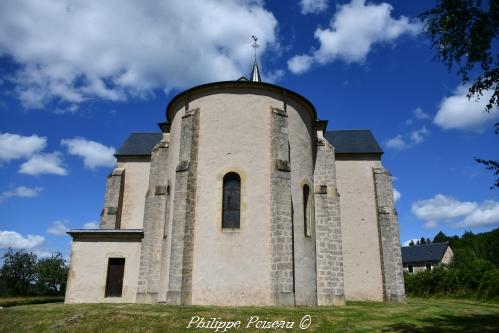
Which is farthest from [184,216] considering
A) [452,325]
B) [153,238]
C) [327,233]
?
[452,325]

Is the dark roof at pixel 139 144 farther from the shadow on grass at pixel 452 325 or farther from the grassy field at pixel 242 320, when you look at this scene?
the shadow on grass at pixel 452 325

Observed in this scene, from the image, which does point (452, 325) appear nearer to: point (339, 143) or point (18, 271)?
point (339, 143)

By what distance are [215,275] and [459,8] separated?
1186cm

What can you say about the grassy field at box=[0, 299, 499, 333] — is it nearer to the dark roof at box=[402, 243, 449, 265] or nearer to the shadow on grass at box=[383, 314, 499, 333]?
the shadow on grass at box=[383, 314, 499, 333]

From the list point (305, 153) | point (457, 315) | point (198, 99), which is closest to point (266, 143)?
point (305, 153)

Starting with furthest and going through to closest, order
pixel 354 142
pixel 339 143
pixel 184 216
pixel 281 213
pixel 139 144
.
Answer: pixel 139 144 < pixel 339 143 < pixel 354 142 < pixel 184 216 < pixel 281 213

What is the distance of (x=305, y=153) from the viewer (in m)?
17.8

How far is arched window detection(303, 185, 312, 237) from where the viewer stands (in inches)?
658

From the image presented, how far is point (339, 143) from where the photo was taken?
25.8m

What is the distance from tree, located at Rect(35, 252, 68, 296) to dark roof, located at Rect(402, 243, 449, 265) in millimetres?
49579

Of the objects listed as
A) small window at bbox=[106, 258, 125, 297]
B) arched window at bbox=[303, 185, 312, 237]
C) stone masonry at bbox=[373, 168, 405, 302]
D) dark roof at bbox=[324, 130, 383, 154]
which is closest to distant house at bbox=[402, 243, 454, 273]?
dark roof at bbox=[324, 130, 383, 154]

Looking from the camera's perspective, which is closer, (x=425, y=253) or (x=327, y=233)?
(x=327, y=233)

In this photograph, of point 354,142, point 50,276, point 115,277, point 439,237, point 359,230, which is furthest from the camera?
point 439,237

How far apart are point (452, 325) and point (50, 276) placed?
40.1m
